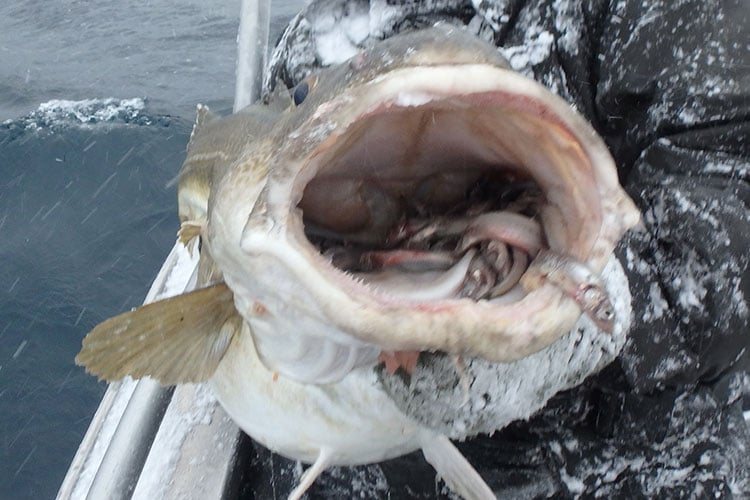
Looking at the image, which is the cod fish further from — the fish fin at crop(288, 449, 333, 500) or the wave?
the wave

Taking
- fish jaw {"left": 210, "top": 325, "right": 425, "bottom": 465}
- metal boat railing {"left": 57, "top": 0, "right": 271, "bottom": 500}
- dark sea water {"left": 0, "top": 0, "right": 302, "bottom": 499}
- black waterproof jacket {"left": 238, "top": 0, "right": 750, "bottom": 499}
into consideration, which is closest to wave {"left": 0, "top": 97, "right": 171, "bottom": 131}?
dark sea water {"left": 0, "top": 0, "right": 302, "bottom": 499}

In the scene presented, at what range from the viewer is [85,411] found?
14.1ft

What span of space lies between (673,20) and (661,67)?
105 millimetres

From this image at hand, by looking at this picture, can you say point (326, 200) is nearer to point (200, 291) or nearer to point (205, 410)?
point (200, 291)

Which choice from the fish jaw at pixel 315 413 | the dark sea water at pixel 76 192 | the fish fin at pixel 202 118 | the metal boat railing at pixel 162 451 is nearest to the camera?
the fish jaw at pixel 315 413

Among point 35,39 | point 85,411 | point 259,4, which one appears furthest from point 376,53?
point 35,39

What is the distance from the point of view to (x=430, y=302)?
85 centimetres

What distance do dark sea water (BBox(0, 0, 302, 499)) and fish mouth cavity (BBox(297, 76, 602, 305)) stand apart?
357 centimetres

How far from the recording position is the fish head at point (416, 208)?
0.82 metres

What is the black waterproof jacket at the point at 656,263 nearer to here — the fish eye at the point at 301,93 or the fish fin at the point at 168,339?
Result: the fish fin at the point at 168,339

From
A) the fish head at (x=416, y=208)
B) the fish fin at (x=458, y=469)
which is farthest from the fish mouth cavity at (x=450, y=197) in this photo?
the fish fin at (x=458, y=469)

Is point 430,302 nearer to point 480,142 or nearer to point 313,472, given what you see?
point 480,142

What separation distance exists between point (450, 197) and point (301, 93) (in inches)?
11.3

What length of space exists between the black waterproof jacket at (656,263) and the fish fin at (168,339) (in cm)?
60
